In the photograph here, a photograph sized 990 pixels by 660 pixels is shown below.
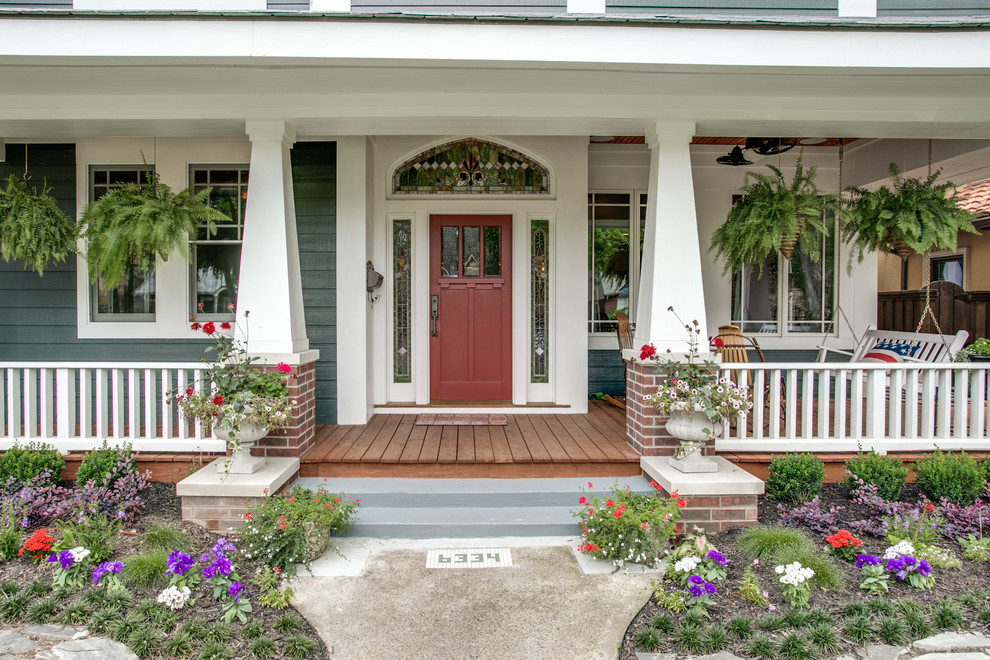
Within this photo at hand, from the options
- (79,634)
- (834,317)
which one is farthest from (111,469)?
(834,317)

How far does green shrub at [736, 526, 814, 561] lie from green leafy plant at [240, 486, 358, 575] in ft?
7.29

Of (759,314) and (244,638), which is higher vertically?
(759,314)

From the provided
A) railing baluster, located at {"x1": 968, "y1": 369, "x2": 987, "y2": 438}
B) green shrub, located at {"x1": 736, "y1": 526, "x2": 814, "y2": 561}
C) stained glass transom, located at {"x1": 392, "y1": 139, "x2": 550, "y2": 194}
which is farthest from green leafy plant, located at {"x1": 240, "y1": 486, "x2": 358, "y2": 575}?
railing baluster, located at {"x1": 968, "y1": 369, "x2": 987, "y2": 438}

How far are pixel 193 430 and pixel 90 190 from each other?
2.51 meters

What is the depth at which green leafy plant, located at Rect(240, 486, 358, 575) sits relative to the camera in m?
2.94

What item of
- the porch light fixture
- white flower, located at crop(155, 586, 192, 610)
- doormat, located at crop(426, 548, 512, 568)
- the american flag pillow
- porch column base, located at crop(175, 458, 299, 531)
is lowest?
doormat, located at crop(426, 548, 512, 568)

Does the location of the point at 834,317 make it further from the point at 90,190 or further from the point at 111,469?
the point at 90,190

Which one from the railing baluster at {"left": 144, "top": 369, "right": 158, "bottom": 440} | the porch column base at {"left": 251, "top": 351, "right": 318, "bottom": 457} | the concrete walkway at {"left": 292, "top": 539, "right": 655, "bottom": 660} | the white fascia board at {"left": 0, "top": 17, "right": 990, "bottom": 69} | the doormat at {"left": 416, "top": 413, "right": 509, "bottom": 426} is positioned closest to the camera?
the concrete walkway at {"left": 292, "top": 539, "right": 655, "bottom": 660}

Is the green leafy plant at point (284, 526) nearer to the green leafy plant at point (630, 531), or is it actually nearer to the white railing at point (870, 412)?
the green leafy plant at point (630, 531)

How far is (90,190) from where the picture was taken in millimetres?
5055

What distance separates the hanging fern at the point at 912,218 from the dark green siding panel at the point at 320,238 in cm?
402

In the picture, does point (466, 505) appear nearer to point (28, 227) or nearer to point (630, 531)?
point (630, 531)

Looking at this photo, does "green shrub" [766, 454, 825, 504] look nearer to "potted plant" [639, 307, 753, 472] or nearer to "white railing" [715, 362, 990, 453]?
"white railing" [715, 362, 990, 453]

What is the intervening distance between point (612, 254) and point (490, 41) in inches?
125
